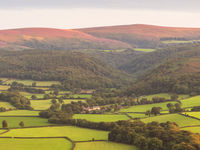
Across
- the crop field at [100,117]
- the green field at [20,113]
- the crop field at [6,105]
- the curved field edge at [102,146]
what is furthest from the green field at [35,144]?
the crop field at [6,105]

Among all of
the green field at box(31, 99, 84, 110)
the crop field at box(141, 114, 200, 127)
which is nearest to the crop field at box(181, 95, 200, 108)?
the crop field at box(141, 114, 200, 127)

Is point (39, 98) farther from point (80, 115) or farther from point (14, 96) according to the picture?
point (80, 115)

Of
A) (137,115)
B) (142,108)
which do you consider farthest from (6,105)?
(137,115)

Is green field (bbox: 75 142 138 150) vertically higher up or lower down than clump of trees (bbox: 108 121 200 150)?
lower down

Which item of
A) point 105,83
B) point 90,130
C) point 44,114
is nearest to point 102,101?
point 44,114

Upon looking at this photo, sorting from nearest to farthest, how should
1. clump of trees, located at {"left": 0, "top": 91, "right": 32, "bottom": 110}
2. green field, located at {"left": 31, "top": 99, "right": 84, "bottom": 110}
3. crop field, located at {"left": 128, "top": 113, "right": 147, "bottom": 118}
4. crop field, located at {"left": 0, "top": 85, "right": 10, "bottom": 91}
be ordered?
1. crop field, located at {"left": 128, "top": 113, "right": 147, "bottom": 118}
2. clump of trees, located at {"left": 0, "top": 91, "right": 32, "bottom": 110}
3. green field, located at {"left": 31, "top": 99, "right": 84, "bottom": 110}
4. crop field, located at {"left": 0, "top": 85, "right": 10, "bottom": 91}

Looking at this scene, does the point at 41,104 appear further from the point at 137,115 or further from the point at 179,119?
the point at 179,119

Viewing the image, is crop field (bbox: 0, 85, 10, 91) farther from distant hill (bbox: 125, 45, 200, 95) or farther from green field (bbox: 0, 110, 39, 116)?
distant hill (bbox: 125, 45, 200, 95)

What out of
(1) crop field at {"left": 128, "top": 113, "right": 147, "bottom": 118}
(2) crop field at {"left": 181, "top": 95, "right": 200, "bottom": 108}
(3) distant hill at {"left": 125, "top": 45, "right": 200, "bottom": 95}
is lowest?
(1) crop field at {"left": 128, "top": 113, "right": 147, "bottom": 118}

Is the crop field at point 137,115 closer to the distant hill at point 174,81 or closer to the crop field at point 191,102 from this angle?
the crop field at point 191,102
